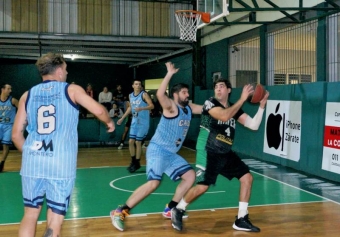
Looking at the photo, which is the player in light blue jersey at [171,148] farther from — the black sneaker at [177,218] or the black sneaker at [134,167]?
the black sneaker at [134,167]

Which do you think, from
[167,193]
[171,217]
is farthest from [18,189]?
[171,217]

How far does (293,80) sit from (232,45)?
3.41 metres

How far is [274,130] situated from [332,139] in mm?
2348

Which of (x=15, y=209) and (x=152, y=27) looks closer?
(x=15, y=209)

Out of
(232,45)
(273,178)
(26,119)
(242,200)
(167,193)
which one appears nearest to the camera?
(26,119)

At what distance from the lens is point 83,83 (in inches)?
979

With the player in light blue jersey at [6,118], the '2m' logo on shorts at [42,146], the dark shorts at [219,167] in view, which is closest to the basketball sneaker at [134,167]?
the player in light blue jersey at [6,118]

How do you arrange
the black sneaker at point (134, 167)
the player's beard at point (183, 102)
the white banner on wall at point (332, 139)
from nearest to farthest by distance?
1. the player's beard at point (183, 102)
2. the white banner on wall at point (332, 139)
3. the black sneaker at point (134, 167)

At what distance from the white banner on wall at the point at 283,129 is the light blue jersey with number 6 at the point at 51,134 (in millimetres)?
7451

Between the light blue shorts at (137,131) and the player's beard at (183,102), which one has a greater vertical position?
the player's beard at (183,102)

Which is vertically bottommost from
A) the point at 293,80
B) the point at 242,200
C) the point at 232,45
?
the point at 242,200

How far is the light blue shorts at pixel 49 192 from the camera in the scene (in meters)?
3.58

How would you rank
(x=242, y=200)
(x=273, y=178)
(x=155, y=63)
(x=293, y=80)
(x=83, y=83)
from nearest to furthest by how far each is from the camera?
(x=242, y=200) → (x=273, y=178) → (x=293, y=80) → (x=155, y=63) → (x=83, y=83)

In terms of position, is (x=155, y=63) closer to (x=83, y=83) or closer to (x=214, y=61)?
(x=83, y=83)
